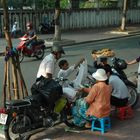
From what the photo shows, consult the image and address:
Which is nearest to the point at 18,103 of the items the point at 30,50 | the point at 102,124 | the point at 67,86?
the point at 67,86

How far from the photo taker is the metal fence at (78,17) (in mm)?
27453

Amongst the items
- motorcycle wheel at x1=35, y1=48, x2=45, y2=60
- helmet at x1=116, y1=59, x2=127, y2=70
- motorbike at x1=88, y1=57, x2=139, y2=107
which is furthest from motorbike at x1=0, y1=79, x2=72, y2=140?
motorcycle wheel at x1=35, y1=48, x2=45, y2=60

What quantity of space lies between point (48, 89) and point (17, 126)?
2.76ft

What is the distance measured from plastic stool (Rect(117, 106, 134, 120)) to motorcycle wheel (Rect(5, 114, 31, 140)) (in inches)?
80.6

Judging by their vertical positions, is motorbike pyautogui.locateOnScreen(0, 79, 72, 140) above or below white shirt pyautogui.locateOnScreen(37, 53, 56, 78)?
below

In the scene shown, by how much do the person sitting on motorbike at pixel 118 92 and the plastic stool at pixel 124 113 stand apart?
6.5 inches

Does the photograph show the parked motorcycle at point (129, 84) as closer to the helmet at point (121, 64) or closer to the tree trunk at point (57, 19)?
the helmet at point (121, 64)

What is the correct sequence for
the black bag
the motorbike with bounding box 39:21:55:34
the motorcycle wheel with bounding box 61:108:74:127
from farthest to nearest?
the motorbike with bounding box 39:21:55:34, the motorcycle wheel with bounding box 61:108:74:127, the black bag

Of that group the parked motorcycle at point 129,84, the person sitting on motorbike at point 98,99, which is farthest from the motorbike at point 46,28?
the person sitting on motorbike at point 98,99

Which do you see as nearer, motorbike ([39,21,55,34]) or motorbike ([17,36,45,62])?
motorbike ([17,36,45,62])

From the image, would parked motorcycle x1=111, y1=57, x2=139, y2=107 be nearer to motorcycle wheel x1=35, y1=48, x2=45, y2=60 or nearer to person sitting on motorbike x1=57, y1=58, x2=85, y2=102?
person sitting on motorbike x1=57, y1=58, x2=85, y2=102

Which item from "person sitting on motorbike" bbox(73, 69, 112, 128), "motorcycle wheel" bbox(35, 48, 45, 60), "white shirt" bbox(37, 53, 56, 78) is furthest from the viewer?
"motorcycle wheel" bbox(35, 48, 45, 60)

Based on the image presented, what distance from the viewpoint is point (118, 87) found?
8.32 meters

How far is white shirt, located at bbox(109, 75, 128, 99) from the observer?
830 centimetres
